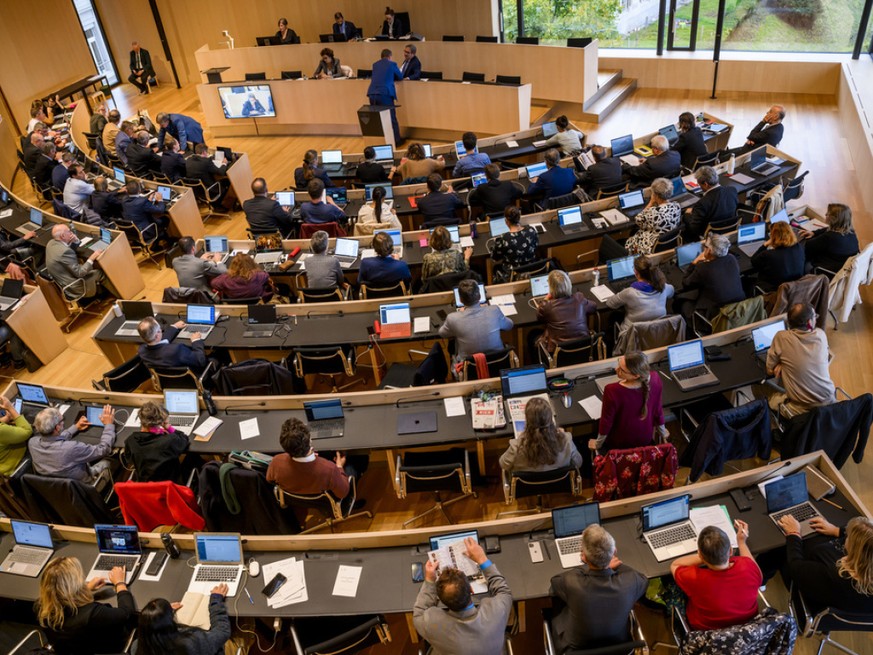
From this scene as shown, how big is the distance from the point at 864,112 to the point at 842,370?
5179mm

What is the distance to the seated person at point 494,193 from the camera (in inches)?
313

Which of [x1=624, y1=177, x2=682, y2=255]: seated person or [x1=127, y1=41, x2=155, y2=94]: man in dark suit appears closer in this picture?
[x1=624, y1=177, x2=682, y2=255]: seated person

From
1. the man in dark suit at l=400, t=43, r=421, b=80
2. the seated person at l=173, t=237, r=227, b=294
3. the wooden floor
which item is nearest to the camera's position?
the wooden floor

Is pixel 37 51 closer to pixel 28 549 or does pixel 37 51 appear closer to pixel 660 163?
pixel 660 163

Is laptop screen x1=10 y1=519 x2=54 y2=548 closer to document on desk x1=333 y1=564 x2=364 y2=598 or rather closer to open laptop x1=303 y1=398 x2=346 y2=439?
open laptop x1=303 y1=398 x2=346 y2=439

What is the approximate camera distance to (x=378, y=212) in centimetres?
795

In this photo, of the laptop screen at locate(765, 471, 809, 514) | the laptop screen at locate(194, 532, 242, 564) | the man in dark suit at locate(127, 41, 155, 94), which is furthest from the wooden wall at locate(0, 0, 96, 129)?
the laptop screen at locate(765, 471, 809, 514)

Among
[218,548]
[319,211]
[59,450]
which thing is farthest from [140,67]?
[218,548]

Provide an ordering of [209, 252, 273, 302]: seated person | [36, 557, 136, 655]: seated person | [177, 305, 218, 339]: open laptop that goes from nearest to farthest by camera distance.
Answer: [36, 557, 136, 655]: seated person < [177, 305, 218, 339]: open laptop < [209, 252, 273, 302]: seated person

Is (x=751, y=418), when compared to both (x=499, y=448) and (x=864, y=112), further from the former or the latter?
(x=864, y=112)

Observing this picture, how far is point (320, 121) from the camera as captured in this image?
13.2 m

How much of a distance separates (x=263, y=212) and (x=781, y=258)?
5620 millimetres

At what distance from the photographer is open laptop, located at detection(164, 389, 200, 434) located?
211 inches

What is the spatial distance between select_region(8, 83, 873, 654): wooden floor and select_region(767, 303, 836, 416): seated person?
834mm
